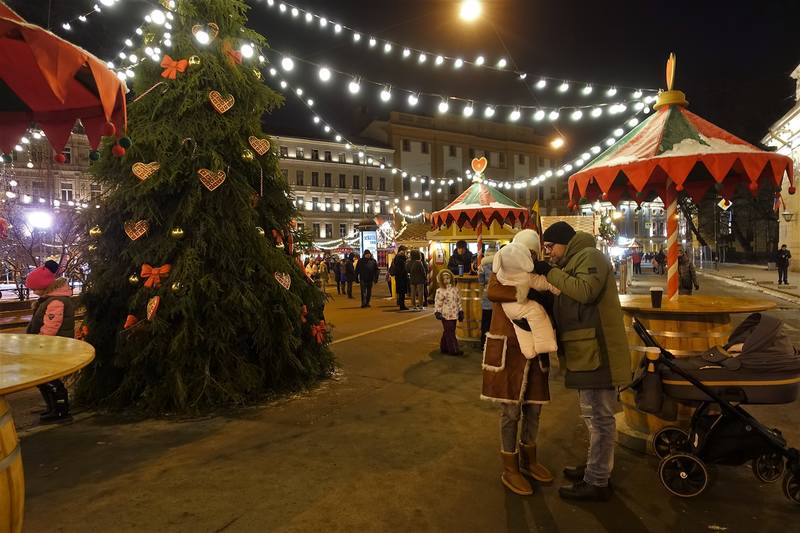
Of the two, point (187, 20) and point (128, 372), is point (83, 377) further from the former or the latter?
point (187, 20)

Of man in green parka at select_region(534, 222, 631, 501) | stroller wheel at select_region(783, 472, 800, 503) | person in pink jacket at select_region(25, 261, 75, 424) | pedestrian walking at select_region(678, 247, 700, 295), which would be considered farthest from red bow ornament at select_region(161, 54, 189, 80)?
pedestrian walking at select_region(678, 247, 700, 295)

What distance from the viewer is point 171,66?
226 inches

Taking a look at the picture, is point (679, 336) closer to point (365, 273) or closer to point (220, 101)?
point (220, 101)

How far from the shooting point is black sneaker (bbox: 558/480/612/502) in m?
3.41

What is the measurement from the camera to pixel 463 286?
31.7ft

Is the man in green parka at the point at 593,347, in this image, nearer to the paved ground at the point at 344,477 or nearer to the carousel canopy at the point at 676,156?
the paved ground at the point at 344,477

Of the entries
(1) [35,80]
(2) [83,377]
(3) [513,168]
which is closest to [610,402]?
(1) [35,80]

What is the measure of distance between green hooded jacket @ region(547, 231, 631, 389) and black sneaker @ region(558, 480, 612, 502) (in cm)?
75

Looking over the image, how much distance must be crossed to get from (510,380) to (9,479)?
2.95 m

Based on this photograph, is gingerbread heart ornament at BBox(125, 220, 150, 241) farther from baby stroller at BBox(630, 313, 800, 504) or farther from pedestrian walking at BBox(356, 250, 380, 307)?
pedestrian walking at BBox(356, 250, 380, 307)

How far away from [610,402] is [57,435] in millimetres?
5207

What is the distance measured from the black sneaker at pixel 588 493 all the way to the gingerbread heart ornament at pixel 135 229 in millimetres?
5148

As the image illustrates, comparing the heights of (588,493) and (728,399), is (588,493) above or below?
below

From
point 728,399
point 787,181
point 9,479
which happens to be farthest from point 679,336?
point 787,181
